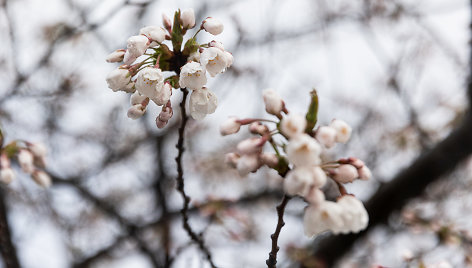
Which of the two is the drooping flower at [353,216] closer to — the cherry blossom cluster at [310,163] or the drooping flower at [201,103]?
the cherry blossom cluster at [310,163]

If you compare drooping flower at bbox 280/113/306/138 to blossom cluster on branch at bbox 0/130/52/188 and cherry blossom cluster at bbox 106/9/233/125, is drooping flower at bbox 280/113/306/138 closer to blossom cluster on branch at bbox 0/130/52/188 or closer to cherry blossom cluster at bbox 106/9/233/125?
cherry blossom cluster at bbox 106/9/233/125

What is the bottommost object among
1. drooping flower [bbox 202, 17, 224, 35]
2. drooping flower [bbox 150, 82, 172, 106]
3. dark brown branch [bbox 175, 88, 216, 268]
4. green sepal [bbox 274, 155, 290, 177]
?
dark brown branch [bbox 175, 88, 216, 268]

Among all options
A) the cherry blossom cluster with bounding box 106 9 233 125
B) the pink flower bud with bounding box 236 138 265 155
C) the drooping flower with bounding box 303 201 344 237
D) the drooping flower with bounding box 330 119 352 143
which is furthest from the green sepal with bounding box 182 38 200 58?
the drooping flower with bounding box 303 201 344 237

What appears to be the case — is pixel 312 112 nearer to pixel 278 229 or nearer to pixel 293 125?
pixel 293 125

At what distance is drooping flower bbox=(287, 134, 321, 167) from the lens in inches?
40.4

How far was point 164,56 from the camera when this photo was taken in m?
1.38

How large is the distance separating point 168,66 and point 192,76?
0.16 metres

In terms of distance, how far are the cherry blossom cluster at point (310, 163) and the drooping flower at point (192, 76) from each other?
0.20 metres

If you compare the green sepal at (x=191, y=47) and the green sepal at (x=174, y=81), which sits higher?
the green sepal at (x=191, y=47)

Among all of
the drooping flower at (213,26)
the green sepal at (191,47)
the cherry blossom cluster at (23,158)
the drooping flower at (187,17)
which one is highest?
the drooping flower at (187,17)

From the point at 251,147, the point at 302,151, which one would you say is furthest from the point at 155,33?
the point at 302,151

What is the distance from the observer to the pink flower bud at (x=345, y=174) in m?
1.16

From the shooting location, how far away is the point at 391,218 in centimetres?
335

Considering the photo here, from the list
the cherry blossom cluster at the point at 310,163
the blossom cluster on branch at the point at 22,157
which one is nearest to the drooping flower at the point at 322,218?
the cherry blossom cluster at the point at 310,163
